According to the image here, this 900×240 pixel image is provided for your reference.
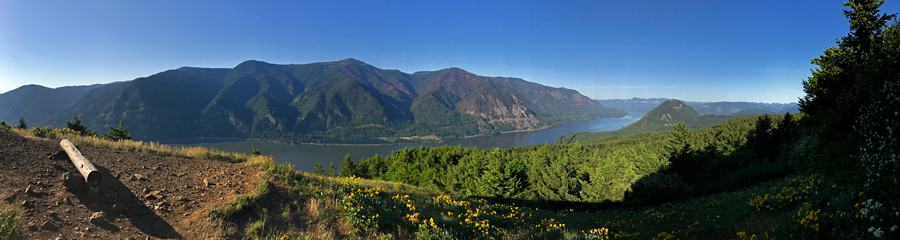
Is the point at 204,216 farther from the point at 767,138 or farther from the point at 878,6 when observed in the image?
→ the point at 767,138

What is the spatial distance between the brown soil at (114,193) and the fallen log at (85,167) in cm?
16

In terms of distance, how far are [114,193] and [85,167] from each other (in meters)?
1.15

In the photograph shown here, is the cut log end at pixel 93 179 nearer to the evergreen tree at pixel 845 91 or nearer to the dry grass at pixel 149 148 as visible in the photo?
the dry grass at pixel 149 148

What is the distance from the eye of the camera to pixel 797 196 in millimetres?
9008

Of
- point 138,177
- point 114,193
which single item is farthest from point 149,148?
point 114,193

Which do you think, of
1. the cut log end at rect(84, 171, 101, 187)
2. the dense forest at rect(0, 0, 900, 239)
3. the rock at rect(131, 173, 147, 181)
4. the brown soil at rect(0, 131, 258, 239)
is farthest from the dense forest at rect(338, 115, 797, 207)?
the cut log end at rect(84, 171, 101, 187)

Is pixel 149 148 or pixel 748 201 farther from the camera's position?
pixel 748 201

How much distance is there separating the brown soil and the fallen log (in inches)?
6.3

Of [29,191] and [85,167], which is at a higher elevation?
[85,167]

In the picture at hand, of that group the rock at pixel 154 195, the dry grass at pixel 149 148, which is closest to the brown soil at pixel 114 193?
the rock at pixel 154 195

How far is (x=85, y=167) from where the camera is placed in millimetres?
7211

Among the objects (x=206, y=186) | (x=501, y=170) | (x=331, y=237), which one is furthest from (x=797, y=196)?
(x=501, y=170)

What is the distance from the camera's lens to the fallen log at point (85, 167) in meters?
6.93

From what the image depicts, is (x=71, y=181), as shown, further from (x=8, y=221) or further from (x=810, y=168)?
(x=810, y=168)
